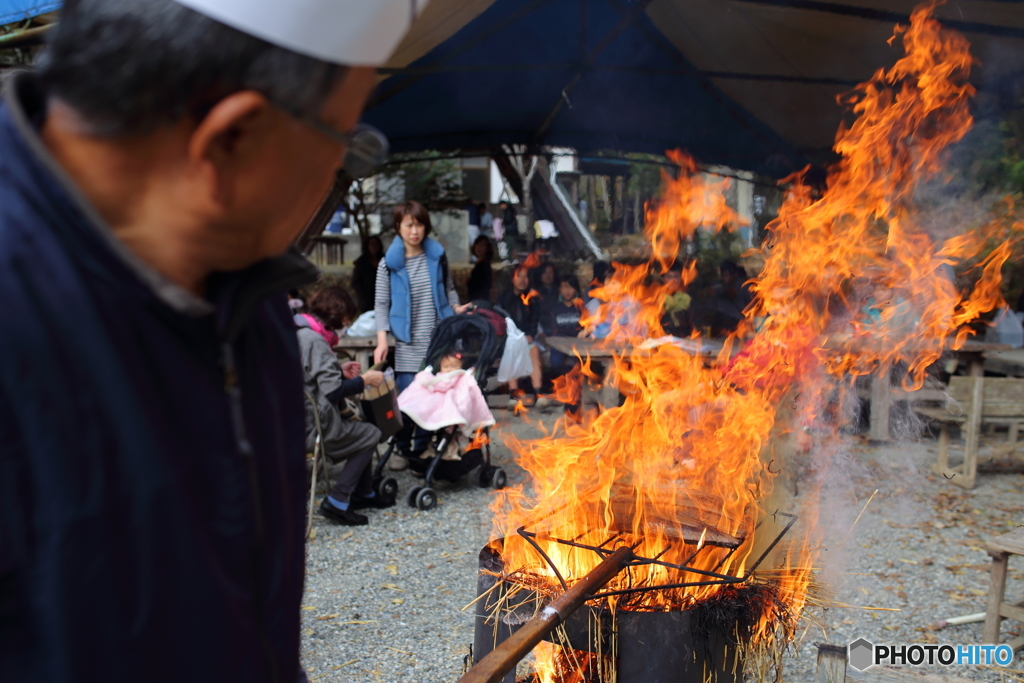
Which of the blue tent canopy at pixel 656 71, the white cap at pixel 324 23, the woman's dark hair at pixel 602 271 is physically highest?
the blue tent canopy at pixel 656 71

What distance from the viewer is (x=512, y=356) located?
8250 mm

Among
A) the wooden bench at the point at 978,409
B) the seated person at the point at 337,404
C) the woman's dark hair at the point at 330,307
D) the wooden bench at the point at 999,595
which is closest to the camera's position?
the wooden bench at the point at 999,595

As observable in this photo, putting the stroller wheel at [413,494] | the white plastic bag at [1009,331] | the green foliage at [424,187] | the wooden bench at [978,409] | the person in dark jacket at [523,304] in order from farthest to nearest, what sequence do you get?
the green foliage at [424,187] → the white plastic bag at [1009,331] → the person in dark jacket at [523,304] → the wooden bench at [978,409] → the stroller wheel at [413,494]

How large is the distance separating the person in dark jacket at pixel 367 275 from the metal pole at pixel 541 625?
8.52 m

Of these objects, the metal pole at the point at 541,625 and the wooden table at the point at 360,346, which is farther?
the wooden table at the point at 360,346

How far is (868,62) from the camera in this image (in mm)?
6973

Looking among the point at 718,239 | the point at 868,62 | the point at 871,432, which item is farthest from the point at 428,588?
the point at 718,239

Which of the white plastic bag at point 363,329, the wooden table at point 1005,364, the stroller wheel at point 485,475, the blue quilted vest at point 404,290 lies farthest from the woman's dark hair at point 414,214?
the wooden table at point 1005,364

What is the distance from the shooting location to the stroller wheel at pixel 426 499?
5906mm

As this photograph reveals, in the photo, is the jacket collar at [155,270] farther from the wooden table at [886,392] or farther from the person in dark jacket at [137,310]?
the wooden table at [886,392]

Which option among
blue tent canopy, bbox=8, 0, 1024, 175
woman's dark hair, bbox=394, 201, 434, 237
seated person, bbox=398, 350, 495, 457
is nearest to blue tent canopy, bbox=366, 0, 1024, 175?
blue tent canopy, bbox=8, 0, 1024, 175

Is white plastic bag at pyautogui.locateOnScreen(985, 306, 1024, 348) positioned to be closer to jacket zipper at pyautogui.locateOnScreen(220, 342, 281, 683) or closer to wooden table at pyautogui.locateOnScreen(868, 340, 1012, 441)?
wooden table at pyautogui.locateOnScreen(868, 340, 1012, 441)

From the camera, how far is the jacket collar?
2.54ft

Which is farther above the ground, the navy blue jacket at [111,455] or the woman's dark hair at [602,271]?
the woman's dark hair at [602,271]
